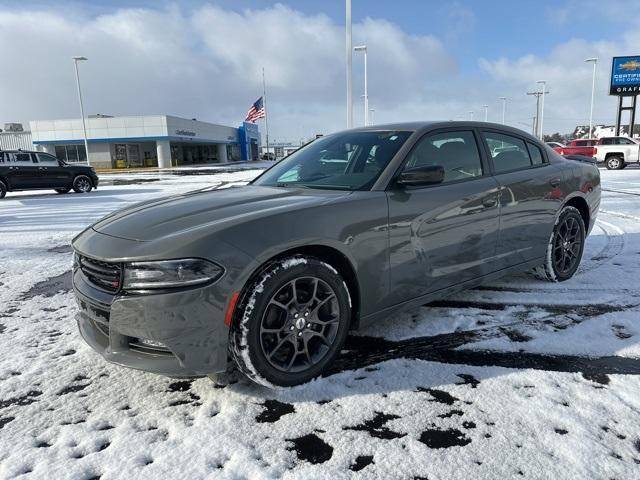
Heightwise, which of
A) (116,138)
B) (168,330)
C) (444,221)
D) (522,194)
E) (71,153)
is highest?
(116,138)

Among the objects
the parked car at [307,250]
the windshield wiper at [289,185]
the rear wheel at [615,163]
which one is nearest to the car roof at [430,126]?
the parked car at [307,250]

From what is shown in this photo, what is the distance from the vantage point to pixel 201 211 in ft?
9.37

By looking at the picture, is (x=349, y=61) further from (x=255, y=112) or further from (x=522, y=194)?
(x=255, y=112)

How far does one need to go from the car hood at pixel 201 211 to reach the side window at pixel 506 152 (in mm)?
1608

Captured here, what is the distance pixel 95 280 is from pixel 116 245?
26 centimetres

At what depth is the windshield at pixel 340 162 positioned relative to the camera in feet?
10.8

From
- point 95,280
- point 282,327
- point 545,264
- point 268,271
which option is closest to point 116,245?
point 95,280

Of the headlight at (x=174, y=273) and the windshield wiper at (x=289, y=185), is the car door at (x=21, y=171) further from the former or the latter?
the headlight at (x=174, y=273)

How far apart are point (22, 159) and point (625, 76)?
42492 millimetres

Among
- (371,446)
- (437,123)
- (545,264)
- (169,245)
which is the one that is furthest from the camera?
(545,264)

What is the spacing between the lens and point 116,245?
2.52 meters

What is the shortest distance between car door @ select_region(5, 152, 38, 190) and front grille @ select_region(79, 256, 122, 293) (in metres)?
15.9

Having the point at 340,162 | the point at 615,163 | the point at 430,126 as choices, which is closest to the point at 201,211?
the point at 340,162

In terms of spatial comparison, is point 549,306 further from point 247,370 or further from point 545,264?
point 247,370
